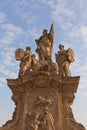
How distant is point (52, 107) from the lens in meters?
10.7

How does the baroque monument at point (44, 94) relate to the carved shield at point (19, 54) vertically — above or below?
below

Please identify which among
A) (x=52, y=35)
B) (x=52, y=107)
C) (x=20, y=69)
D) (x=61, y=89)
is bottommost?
(x=52, y=107)

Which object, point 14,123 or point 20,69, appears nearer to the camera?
point 14,123

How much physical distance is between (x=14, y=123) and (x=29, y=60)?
2813mm

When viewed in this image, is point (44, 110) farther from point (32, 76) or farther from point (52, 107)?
point (32, 76)

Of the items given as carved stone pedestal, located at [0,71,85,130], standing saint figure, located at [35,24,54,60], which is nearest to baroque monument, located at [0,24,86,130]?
carved stone pedestal, located at [0,71,85,130]

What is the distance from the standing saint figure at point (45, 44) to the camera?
12.7 m

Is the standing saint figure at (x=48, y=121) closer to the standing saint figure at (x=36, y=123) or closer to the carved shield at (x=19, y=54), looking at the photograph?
the standing saint figure at (x=36, y=123)

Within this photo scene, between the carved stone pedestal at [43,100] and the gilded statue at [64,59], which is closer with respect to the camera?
the carved stone pedestal at [43,100]

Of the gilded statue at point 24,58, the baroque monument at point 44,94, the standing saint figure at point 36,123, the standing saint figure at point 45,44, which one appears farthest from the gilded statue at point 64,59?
the standing saint figure at point 36,123

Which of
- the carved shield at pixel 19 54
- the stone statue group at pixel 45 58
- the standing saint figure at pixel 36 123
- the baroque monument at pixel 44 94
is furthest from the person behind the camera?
the carved shield at pixel 19 54

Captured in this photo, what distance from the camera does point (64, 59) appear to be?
12156mm

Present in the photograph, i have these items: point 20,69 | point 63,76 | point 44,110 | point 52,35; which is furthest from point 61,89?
point 52,35

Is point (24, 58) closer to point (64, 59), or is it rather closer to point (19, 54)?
point (19, 54)
